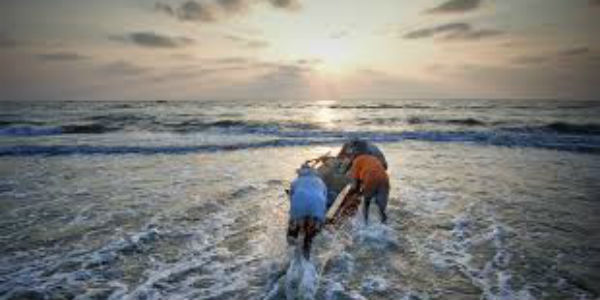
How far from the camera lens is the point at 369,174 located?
8.55 metres

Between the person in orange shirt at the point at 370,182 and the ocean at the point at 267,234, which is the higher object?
the person in orange shirt at the point at 370,182

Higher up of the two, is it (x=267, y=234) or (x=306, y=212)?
(x=306, y=212)

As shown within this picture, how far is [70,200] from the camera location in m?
11.2

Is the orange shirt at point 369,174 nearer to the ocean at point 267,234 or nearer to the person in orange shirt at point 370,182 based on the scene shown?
the person in orange shirt at point 370,182

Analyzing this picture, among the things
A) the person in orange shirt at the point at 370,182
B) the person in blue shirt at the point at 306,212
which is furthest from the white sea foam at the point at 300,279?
the person in orange shirt at the point at 370,182

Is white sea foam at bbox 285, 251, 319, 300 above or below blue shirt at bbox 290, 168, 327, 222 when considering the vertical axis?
below

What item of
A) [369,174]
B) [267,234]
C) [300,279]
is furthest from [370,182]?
[300,279]

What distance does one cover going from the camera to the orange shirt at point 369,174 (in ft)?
27.7

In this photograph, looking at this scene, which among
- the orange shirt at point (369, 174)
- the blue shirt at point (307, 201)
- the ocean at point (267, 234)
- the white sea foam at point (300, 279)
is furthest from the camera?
the orange shirt at point (369, 174)

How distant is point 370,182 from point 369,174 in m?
0.18

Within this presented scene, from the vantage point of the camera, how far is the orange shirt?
8.45m

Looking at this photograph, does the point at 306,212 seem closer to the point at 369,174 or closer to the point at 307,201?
the point at 307,201

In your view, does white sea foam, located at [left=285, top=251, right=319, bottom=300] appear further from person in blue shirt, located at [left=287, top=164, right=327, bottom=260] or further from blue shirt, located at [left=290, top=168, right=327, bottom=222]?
blue shirt, located at [left=290, top=168, right=327, bottom=222]

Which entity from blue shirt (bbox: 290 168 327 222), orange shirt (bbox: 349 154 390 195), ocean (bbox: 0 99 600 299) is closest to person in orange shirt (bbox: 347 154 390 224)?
orange shirt (bbox: 349 154 390 195)
